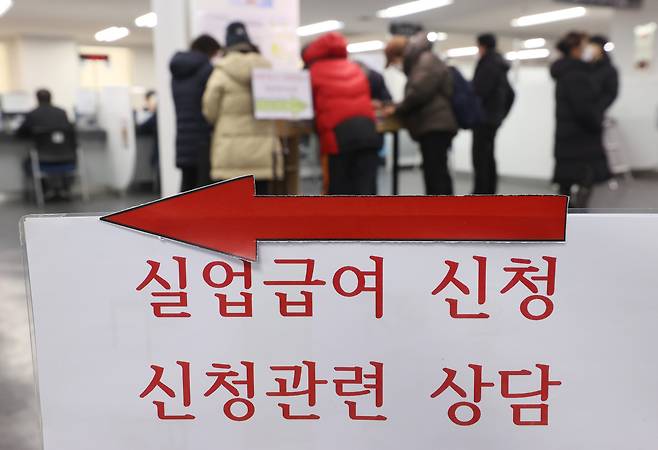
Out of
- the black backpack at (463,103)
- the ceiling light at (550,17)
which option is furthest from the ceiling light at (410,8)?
the black backpack at (463,103)

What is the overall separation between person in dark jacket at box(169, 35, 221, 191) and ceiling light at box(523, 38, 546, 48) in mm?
13469

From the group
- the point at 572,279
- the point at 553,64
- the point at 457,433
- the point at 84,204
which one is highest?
the point at 553,64

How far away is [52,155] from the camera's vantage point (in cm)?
621

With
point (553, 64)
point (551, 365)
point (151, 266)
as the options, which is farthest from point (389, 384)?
point (553, 64)

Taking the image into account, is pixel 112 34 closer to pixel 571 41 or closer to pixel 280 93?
pixel 571 41

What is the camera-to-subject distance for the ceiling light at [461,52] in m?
16.9

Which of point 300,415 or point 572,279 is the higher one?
point 572,279

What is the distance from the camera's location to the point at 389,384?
0.67m

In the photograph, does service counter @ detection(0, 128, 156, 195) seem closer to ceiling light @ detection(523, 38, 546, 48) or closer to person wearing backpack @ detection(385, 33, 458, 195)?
person wearing backpack @ detection(385, 33, 458, 195)

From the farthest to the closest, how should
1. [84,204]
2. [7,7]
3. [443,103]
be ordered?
[7,7] → [84,204] → [443,103]

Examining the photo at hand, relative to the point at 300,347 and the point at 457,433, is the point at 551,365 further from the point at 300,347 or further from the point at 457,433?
the point at 300,347

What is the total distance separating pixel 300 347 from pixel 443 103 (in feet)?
10.2

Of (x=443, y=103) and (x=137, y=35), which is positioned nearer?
(x=443, y=103)

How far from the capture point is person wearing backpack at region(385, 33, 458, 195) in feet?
11.6
